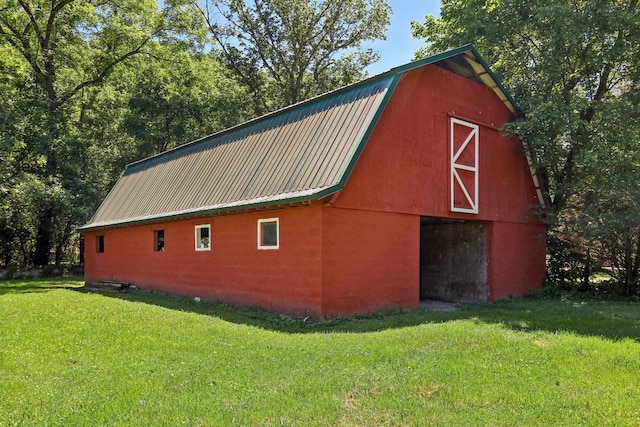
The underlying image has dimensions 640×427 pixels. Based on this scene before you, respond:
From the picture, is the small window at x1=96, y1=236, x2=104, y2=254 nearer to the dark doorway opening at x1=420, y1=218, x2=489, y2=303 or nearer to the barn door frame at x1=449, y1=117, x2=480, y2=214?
the dark doorway opening at x1=420, y1=218, x2=489, y2=303

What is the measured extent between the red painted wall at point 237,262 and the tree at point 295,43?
16.9m

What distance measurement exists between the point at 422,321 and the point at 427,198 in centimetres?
357

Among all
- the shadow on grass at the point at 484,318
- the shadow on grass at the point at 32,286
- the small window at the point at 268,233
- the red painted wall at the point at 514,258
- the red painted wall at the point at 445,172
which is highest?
the red painted wall at the point at 445,172

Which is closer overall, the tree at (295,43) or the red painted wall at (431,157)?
the red painted wall at (431,157)

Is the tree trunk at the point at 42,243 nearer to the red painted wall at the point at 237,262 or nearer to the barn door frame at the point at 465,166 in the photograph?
the red painted wall at the point at 237,262

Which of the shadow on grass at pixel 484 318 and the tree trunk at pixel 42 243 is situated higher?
the tree trunk at pixel 42 243

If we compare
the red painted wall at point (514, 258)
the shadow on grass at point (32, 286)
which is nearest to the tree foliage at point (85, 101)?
the shadow on grass at point (32, 286)

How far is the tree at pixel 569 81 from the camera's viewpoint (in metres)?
13.4

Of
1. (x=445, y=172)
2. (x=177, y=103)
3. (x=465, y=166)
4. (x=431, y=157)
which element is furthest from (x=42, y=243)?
(x=465, y=166)

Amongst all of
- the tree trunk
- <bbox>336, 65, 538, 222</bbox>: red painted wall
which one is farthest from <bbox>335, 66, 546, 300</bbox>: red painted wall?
the tree trunk

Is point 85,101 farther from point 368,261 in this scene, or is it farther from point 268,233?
point 368,261

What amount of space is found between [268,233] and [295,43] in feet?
74.2

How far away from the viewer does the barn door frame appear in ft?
41.4

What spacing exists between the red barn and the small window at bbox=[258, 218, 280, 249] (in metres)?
0.04
